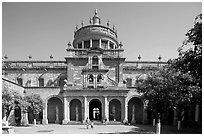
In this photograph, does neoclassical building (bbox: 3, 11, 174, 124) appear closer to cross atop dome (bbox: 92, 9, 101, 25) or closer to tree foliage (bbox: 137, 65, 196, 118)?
tree foliage (bbox: 137, 65, 196, 118)

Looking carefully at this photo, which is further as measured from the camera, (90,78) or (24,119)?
(90,78)

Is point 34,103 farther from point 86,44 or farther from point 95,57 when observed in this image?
point 86,44

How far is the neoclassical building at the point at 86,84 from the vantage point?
88.8 feet

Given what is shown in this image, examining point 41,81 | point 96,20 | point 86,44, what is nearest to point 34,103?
point 41,81

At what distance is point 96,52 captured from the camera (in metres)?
30.1

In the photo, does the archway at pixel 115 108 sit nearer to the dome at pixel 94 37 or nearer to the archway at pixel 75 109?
the archway at pixel 75 109

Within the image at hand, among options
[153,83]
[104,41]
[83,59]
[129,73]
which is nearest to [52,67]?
[83,59]

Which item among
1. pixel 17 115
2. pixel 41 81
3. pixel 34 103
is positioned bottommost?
pixel 17 115

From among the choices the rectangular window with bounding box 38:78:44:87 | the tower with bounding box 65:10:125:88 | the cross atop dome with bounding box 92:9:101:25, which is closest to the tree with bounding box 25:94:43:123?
the tower with bounding box 65:10:125:88

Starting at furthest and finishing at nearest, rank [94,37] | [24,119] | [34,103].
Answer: [94,37] → [24,119] → [34,103]

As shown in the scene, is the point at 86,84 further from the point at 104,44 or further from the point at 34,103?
the point at 104,44

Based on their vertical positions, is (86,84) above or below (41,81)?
below

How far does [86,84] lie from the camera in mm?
28250

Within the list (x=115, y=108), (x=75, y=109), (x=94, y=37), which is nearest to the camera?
(x=75, y=109)
